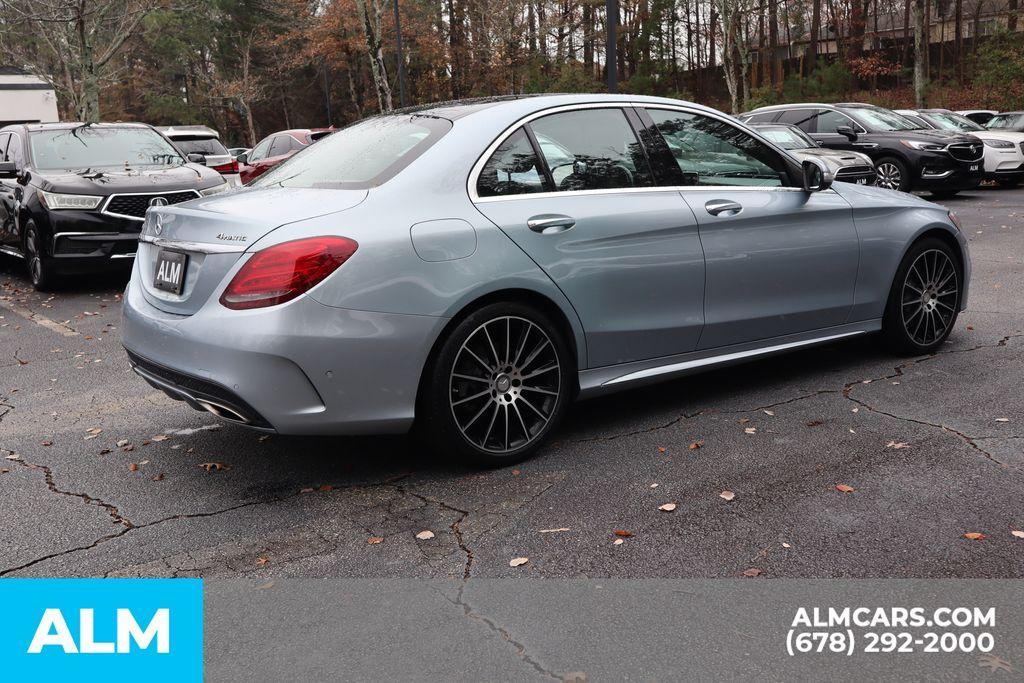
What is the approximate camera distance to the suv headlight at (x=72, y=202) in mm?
10320

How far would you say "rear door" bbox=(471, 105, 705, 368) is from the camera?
469cm

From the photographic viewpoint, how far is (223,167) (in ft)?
49.8

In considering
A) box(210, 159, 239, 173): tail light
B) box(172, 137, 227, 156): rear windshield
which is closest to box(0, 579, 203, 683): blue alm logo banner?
box(210, 159, 239, 173): tail light

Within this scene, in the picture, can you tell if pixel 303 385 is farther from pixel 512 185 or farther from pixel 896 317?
pixel 896 317

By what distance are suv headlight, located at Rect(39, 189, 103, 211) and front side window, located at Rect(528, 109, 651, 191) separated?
22.7 ft

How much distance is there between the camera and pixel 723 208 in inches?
210

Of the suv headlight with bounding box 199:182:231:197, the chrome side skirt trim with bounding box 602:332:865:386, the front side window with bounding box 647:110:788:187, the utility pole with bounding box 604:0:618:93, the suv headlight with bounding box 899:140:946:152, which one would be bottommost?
the chrome side skirt trim with bounding box 602:332:865:386

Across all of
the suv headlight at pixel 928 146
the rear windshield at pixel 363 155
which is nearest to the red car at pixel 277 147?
the suv headlight at pixel 928 146

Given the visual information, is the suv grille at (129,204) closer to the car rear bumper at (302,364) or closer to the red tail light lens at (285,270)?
the car rear bumper at (302,364)

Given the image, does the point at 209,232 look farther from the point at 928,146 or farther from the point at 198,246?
the point at 928,146

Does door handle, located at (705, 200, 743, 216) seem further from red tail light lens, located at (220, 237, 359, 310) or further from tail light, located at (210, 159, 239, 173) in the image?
tail light, located at (210, 159, 239, 173)

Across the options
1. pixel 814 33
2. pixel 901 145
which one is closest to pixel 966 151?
pixel 901 145

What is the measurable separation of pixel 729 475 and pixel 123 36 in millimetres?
32628

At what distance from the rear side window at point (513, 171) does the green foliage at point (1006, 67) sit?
29.5 meters
